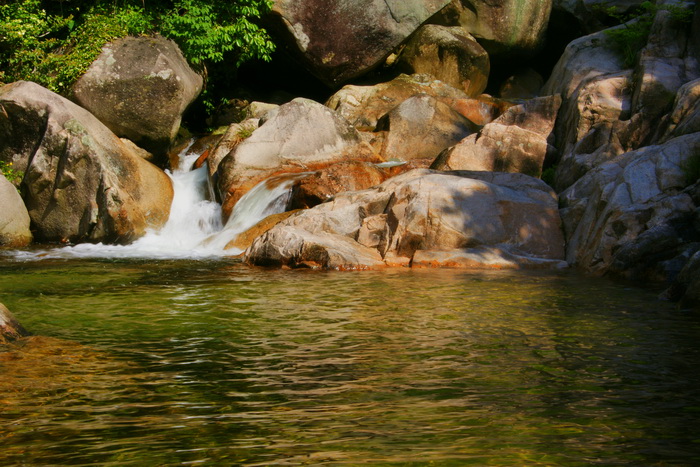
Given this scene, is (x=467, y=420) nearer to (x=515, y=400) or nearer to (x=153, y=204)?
(x=515, y=400)

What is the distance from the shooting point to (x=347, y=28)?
22594 mm

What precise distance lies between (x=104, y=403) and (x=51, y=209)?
13373 mm

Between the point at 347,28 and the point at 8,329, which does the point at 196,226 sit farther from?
the point at 8,329

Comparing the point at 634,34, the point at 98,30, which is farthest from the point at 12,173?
the point at 634,34

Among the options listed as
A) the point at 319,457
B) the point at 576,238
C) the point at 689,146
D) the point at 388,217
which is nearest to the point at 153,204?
the point at 388,217

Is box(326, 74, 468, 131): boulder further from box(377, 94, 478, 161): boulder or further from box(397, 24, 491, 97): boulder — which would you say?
box(377, 94, 478, 161): boulder

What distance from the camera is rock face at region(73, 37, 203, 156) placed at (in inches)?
738

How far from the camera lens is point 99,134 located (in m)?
16.9

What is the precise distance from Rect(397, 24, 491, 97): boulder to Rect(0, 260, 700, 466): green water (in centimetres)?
1580

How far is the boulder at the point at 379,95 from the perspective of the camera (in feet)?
72.4

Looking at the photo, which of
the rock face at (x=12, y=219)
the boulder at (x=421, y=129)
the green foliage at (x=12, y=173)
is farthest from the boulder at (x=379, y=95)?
the rock face at (x=12, y=219)

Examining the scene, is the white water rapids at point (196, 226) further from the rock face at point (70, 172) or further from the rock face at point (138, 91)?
the rock face at point (138, 91)

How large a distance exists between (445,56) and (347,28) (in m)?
3.31

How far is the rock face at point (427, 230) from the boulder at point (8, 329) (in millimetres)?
5601
